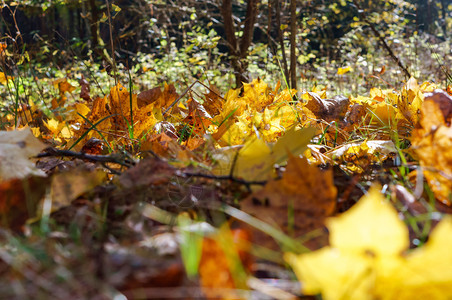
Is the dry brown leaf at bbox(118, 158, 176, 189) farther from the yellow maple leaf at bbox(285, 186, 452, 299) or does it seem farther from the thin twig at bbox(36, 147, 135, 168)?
the yellow maple leaf at bbox(285, 186, 452, 299)

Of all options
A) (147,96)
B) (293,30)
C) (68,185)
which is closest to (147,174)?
(68,185)

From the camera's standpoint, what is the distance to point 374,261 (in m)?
0.36

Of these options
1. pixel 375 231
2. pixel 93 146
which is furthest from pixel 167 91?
pixel 375 231

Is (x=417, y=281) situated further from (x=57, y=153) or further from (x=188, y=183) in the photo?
(x=57, y=153)

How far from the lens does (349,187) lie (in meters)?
0.67

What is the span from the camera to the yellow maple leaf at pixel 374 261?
0.35 metres

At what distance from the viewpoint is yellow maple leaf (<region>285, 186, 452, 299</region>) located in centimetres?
35

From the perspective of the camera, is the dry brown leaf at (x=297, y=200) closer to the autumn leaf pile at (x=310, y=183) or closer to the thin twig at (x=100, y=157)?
the autumn leaf pile at (x=310, y=183)

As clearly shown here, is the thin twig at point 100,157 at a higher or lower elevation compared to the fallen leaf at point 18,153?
lower

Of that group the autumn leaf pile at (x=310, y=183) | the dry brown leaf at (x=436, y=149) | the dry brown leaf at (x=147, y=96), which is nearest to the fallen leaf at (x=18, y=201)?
the autumn leaf pile at (x=310, y=183)

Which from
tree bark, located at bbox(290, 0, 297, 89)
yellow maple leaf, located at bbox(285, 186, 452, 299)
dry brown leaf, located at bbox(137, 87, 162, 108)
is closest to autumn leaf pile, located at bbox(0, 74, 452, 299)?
yellow maple leaf, located at bbox(285, 186, 452, 299)

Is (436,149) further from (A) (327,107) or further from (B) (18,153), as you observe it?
(A) (327,107)

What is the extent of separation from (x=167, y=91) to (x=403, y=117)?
0.93 meters

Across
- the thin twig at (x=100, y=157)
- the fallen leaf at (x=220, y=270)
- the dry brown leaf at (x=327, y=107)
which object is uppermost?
the fallen leaf at (x=220, y=270)
